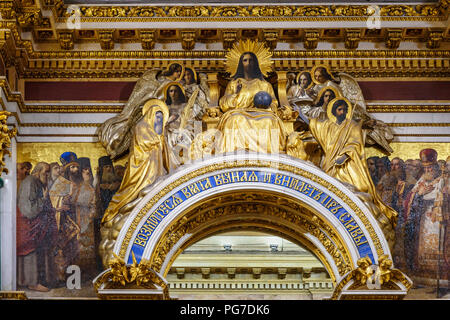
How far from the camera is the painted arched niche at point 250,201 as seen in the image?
17641 millimetres

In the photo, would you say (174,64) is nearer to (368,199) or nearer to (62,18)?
(62,18)

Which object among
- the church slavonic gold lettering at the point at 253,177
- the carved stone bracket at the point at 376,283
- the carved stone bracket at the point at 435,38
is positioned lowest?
the carved stone bracket at the point at 376,283

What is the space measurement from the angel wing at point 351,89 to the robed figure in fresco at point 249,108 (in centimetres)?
122

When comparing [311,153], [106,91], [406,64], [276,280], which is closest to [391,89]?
[406,64]

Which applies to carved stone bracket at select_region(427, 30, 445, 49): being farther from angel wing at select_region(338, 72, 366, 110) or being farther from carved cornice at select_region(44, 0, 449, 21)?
angel wing at select_region(338, 72, 366, 110)

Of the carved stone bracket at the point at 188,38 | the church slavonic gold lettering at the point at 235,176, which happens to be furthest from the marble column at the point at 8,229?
the church slavonic gold lettering at the point at 235,176

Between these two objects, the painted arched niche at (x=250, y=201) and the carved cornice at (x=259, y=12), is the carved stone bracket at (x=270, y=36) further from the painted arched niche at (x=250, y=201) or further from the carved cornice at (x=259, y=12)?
the painted arched niche at (x=250, y=201)

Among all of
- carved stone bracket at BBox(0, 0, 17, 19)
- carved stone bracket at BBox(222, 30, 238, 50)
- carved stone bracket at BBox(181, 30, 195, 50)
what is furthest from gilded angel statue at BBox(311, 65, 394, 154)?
carved stone bracket at BBox(0, 0, 17, 19)

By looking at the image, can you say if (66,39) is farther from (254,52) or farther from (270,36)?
(270,36)

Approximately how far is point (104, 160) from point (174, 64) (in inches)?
79.1

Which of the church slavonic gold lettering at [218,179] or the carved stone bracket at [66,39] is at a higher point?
the carved stone bracket at [66,39]

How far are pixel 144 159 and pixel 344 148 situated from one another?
3202 mm

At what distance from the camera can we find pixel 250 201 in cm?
1862

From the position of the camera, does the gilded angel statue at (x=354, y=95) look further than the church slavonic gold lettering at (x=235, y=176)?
Yes
